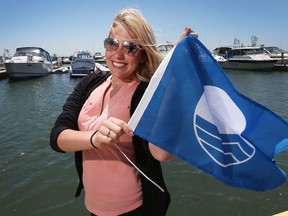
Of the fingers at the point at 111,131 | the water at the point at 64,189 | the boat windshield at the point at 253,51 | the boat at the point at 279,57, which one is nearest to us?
the fingers at the point at 111,131

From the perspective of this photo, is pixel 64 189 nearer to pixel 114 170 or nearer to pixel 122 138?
pixel 114 170

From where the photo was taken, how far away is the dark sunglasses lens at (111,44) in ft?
5.53

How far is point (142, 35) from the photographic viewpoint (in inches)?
63.9

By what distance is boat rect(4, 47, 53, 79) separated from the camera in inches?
1006

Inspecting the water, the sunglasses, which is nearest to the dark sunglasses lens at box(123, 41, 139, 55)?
the sunglasses

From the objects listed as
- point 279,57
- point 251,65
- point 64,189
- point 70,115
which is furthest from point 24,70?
point 279,57

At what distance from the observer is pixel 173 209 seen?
4.71 meters

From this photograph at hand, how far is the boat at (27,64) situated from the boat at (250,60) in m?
21.4

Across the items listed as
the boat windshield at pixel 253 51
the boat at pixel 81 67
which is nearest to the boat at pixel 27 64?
the boat at pixel 81 67

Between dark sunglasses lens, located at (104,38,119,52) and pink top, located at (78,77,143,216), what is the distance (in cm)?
23

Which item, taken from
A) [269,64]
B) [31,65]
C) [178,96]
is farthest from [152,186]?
[269,64]

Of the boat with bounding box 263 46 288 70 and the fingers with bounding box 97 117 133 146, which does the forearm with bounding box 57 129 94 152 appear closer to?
the fingers with bounding box 97 117 133 146

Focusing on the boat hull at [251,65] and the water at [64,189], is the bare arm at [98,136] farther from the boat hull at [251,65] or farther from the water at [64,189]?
the boat hull at [251,65]

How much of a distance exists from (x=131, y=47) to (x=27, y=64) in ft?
89.3
